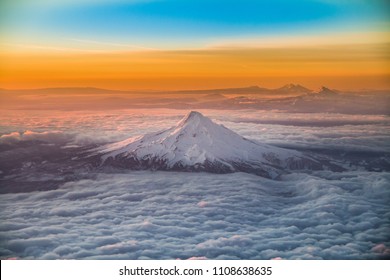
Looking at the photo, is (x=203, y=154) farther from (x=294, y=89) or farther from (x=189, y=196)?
(x=294, y=89)

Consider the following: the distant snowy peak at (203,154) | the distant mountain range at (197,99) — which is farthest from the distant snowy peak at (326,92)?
the distant snowy peak at (203,154)

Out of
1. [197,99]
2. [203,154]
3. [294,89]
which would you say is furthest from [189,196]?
[203,154]

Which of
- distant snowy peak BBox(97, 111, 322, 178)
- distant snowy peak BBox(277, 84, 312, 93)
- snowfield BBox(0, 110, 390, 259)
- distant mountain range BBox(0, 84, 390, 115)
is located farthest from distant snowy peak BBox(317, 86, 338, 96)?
distant snowy peak BBox(97, 111, 322, 178)

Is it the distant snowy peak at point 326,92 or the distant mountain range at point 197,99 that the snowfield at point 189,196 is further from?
the distant snowy peak at point 326,92

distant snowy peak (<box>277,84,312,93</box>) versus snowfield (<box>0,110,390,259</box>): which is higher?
distant snowy peak (<box>277,84,312,93</box>)

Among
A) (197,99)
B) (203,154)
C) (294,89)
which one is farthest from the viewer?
(203,154)

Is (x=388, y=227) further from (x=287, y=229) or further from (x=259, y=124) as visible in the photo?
(x=259, y=124)

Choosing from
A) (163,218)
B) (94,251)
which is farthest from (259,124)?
(94,251)

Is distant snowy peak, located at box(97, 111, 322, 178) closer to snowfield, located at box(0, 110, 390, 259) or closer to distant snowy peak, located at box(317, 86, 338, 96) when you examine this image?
snowfield, located at box(0, 110, 390, 259)
